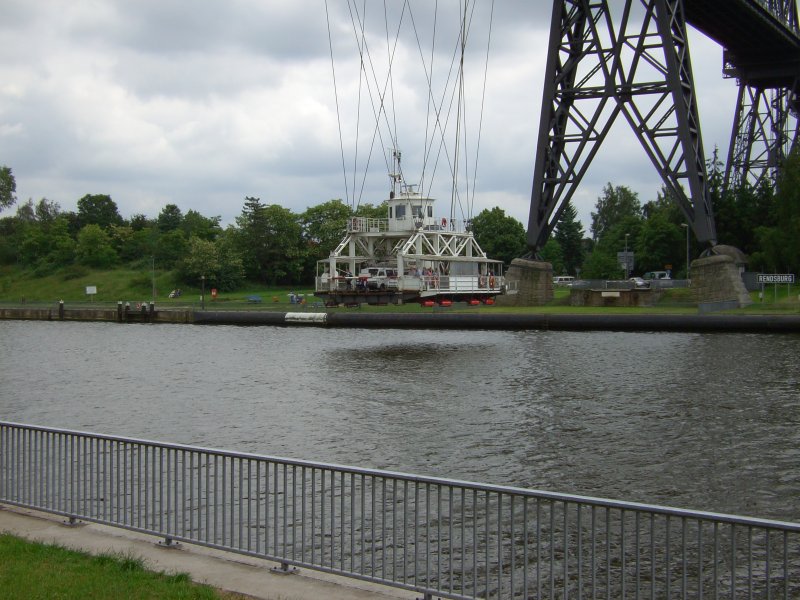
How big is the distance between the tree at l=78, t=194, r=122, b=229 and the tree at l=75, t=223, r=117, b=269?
1287 inches

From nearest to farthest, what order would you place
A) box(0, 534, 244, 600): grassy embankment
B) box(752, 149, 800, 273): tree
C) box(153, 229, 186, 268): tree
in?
1. box(0, 534, 244, 600): grassy embankment
2. box(752, 149, 800, 273): tree
3. box(153, 229, 186, 268): tree

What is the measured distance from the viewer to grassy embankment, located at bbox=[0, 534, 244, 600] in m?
7.61

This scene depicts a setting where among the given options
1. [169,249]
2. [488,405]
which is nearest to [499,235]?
[169,249]

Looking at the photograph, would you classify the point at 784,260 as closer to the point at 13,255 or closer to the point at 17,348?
the point at 17,348

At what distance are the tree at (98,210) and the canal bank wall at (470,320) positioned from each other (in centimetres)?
7752

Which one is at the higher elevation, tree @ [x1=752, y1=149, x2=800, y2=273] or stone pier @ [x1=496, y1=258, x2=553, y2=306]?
tree @ [x1=752, y1=149, x2=800, y2=273]

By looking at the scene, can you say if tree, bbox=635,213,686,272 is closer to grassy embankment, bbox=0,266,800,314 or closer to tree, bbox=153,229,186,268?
grassy embankment, bbox=0,266,800,314

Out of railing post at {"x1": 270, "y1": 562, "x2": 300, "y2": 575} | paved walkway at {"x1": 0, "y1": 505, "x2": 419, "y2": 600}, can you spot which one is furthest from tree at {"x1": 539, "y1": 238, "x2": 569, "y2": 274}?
railing post at {"x1": 270, "y1": 562, "x2": 300, "y2": 575}

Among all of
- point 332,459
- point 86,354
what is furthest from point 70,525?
point 86,354

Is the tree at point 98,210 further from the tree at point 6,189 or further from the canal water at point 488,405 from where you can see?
the canal water at point 488,405

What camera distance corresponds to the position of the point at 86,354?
45.9 metres

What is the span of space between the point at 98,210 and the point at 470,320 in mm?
115512

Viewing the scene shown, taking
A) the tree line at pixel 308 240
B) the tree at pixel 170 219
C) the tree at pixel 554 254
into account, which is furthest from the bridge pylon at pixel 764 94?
the tree at pixel 170 219

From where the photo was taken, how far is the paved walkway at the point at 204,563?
804cm
